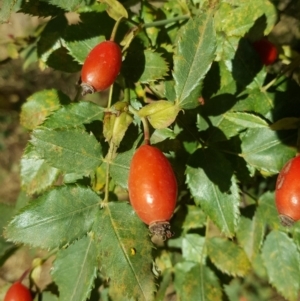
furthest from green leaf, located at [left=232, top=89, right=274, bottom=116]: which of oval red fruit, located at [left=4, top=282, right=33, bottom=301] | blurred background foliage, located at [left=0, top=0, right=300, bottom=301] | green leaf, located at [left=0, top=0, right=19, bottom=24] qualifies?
blurred background foliage, located at [left=0, top=0, right=300, bottom=301]

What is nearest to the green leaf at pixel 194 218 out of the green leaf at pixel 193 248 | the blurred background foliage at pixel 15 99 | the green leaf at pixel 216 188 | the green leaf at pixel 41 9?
the green leaf at pixel 193 248

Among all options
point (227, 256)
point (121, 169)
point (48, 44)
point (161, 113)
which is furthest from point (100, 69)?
point (227, 256)

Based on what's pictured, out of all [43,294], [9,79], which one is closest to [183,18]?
[43,294]

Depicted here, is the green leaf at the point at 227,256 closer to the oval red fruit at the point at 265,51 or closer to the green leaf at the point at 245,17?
the oval red fruit at the point at 265,51

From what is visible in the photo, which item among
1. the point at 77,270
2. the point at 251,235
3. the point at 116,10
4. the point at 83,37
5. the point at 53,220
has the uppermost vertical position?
the point at 116,10

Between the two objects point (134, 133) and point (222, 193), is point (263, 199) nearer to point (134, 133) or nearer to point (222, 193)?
point (222, 193)

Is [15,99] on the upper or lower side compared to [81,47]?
lower

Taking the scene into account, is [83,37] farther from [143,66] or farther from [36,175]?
[36,175]
